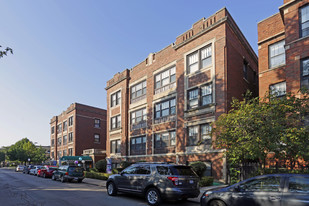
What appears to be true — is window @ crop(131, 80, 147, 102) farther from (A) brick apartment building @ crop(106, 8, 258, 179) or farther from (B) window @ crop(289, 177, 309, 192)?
(B) window @ crop(289, 177, 309, 192)

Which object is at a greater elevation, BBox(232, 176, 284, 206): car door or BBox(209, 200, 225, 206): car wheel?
BBox(232, 176, 284, 206): car door

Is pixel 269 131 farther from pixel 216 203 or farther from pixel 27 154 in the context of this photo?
pixel 27 154

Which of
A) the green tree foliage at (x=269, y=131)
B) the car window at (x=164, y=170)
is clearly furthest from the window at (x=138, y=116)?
the car window at (x=164, y=170)

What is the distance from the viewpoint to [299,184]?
7031 mm

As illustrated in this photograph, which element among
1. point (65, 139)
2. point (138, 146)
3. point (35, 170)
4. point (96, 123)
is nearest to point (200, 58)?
point (138, 146)

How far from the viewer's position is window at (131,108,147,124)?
29.1 m

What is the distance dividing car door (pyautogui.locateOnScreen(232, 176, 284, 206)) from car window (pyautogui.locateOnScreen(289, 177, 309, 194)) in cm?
26

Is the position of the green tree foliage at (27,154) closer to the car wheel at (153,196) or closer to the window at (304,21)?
the car wheel at (153,196)

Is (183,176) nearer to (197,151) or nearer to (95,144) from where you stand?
(197,151)

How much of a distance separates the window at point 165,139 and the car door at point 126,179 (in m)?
12.2

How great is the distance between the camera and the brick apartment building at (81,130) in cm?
4797

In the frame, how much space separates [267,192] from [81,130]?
145 feet

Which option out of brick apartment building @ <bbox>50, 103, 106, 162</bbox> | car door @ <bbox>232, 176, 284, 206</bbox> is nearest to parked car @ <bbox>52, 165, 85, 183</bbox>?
car door @ <bbox>232, 176, 284, 206</bbox>

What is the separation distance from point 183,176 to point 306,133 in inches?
207
